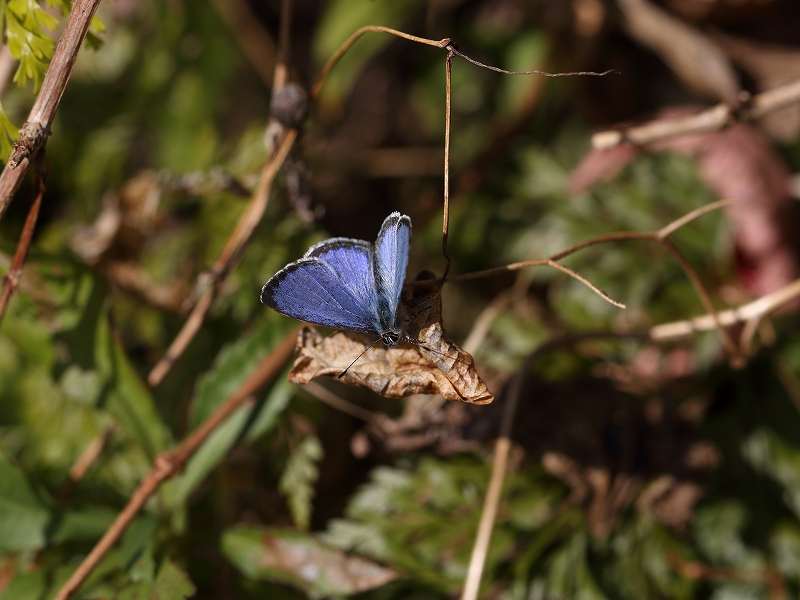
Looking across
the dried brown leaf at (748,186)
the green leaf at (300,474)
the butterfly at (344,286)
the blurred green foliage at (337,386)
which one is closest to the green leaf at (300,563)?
the blurred green foliage at (337,386)

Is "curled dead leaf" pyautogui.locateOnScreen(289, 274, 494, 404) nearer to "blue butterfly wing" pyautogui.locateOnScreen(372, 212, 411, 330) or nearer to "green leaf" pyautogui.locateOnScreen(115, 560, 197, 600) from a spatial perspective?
"blue butterfly wing" pyautogui.locateOnScreen(372, 212, 411, 330)

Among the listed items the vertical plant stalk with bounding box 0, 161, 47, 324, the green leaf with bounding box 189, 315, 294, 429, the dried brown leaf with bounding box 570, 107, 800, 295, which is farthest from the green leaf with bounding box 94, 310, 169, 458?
the dried brown leaf with bounding box 570, 107, 800, 295

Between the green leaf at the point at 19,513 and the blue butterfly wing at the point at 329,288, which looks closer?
the blue butterfly wing at the point at 329,288

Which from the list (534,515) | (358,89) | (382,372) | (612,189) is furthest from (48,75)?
(358,89)

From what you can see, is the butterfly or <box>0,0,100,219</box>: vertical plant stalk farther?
<box>0,0,100,219</box>: vertical plant stalk

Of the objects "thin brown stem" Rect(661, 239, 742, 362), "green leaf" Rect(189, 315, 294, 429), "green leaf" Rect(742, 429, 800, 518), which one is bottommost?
"green leaf" Rect(189, 315, 294, 429)

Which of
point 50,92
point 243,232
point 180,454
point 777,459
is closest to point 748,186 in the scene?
point 777,459

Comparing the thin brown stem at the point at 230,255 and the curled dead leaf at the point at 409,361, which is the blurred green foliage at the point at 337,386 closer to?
the thin brown stem at the point at 230,255

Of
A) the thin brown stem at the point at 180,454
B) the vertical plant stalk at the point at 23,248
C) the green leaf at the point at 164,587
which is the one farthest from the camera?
the thin brown stem at the point at 180,454
